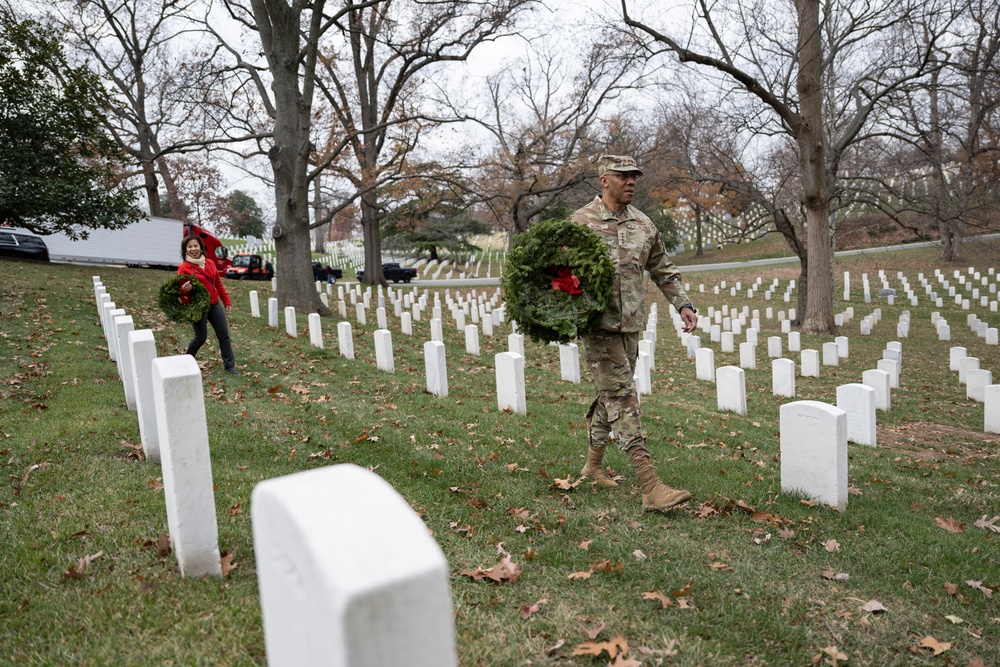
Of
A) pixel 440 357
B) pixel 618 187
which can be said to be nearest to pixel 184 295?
pixel 440 357

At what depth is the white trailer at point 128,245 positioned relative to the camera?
87.6 ft

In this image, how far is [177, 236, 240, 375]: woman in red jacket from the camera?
8.14 m

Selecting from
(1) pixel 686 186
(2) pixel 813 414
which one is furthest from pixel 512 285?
(1) pixel 686 186

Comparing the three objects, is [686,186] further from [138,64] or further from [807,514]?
[138,64]

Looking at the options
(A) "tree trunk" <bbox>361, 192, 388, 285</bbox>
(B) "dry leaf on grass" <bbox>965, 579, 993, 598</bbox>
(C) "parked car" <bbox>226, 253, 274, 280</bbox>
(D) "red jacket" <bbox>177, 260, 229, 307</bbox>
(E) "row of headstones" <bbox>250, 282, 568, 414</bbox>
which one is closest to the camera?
(B) "dry leaf on grass" <bbox>965, 579, 993, 598</bbox>

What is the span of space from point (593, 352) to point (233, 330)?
9.73 metres

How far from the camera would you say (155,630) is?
102 inches

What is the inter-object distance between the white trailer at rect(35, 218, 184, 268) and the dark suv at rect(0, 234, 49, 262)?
4.79 metres

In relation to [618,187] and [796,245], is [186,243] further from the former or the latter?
[796,245]

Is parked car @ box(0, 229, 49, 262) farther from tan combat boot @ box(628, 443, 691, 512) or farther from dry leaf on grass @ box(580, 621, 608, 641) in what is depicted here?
dry leaf on grass @ box(580, 621, 608, 641)

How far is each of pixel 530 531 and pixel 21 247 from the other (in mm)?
23273

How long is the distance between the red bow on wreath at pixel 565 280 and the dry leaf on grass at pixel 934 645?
8.42ft

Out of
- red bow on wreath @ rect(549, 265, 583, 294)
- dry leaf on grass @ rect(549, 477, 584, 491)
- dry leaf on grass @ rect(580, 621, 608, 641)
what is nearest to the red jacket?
red bow on wreath @ rect(549, 265, 583, 294)

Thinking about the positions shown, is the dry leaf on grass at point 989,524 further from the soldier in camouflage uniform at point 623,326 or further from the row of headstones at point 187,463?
the row of headstones at point 187,463
